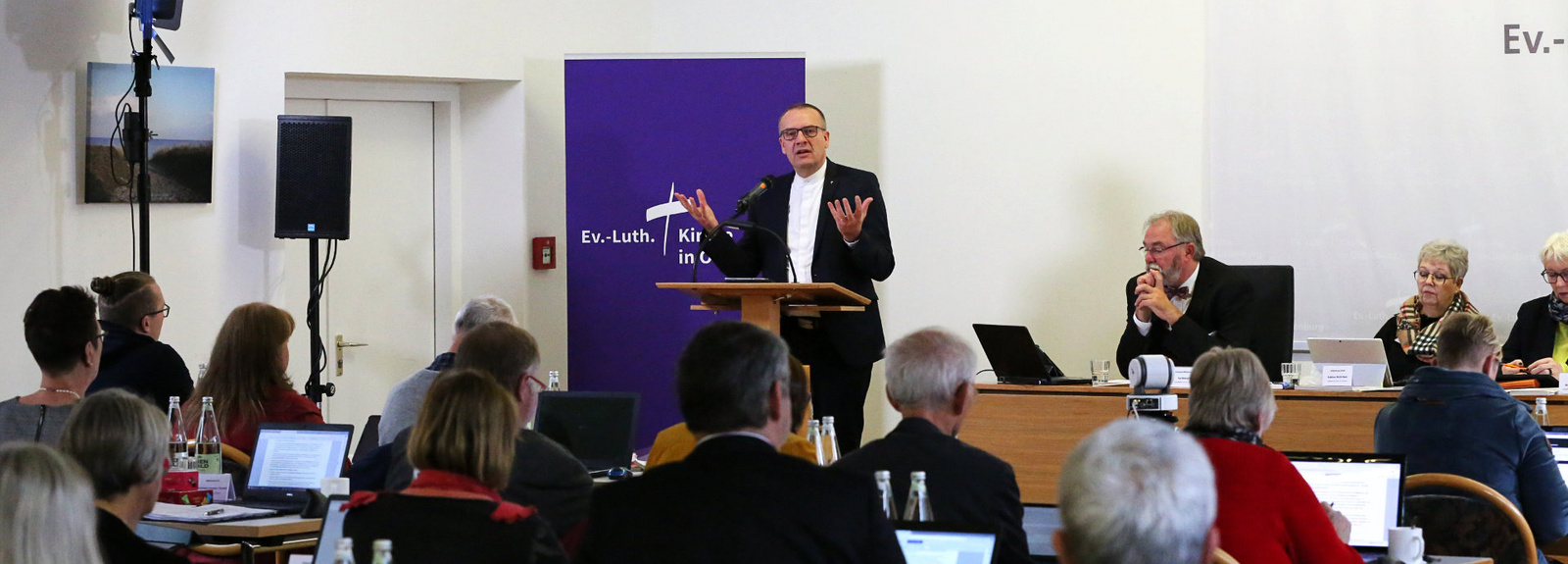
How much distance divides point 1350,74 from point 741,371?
5.41 metres

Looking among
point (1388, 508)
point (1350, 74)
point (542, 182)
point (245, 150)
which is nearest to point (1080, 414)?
point (1388, 508)

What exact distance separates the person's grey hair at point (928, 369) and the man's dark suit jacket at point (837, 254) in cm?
264

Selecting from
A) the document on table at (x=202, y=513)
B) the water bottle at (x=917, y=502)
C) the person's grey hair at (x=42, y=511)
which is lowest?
Result: the document on table at (x=202, y=513)

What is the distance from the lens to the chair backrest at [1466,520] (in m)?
3.52

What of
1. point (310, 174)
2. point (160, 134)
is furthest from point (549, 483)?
point (160, 134)

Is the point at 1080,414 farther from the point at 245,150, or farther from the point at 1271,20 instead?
the point at 245,150

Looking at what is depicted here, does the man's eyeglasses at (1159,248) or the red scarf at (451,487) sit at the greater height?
the man's eyeglasses at (1159,248)

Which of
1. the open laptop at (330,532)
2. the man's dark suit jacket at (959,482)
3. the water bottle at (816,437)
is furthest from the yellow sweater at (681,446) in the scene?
the open laptop at (330,532)

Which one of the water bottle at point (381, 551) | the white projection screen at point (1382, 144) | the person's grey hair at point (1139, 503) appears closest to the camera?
the person's grey hair at point (1139, 503)

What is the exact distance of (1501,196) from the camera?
22.4 feet

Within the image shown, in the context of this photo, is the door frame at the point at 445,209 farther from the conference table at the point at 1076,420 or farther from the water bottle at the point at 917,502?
the water bottle at the point at 917,502

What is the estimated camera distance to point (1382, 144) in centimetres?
694

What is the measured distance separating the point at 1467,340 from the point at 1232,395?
1.33 meters

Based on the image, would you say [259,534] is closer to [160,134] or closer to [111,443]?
[111,443]
